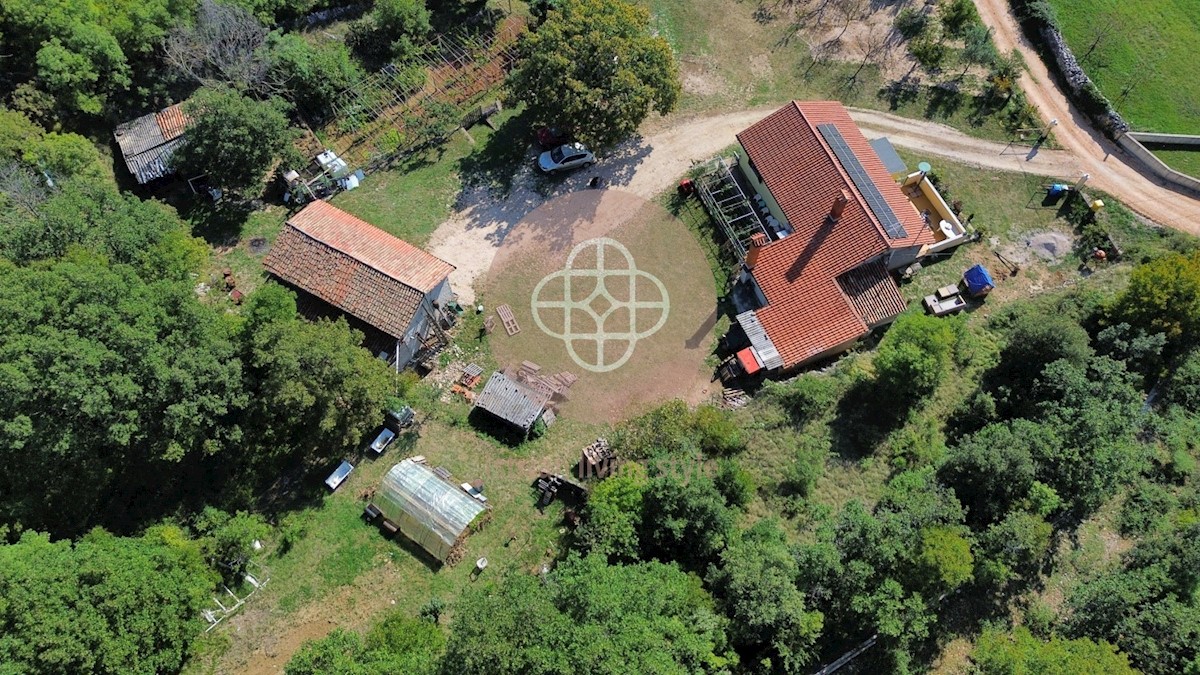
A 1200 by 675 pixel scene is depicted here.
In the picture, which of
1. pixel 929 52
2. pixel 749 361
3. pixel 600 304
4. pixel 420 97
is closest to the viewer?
pixel 749 361

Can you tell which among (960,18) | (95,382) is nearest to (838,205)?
(960,18)

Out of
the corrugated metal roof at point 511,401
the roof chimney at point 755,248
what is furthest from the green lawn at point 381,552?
the roof chimney at point 755,248

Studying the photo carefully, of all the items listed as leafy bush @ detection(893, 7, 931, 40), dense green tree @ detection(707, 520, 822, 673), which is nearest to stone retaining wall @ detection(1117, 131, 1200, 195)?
leafy bush @ detection(893, 7, 931, 40)

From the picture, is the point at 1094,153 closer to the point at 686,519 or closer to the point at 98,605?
the point at 686,519

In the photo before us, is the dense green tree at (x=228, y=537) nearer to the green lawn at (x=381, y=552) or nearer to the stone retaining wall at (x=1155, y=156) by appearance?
the green lawn at (x=381, y=552)

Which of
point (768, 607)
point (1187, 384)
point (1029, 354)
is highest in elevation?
point (1029, 354)

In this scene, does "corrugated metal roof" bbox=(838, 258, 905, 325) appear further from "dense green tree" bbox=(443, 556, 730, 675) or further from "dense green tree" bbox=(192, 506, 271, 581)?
"dense green tree" bbox=(192, 506, 271, 581)

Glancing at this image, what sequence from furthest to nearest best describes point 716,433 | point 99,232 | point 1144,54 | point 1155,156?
point 1144,54 < point 1155,156 < point 716,433 < point 99,232
